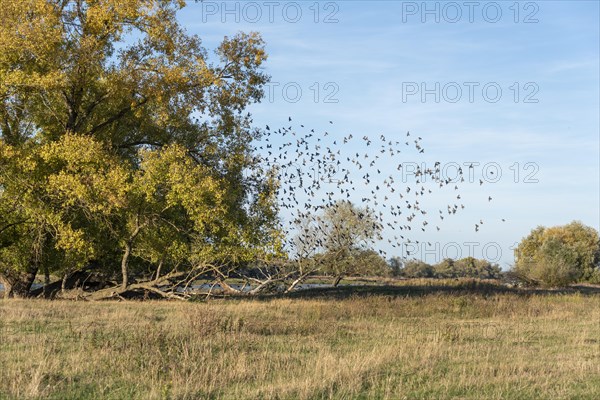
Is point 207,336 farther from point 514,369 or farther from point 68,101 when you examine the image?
point 68,101

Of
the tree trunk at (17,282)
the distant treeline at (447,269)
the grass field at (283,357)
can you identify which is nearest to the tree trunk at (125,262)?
the tree trunk at (17,282)

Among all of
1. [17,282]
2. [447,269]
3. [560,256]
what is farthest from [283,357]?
[447,269]

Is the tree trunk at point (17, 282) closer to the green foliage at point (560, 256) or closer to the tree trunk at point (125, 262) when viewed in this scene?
the tree trunk at point (125, 262)

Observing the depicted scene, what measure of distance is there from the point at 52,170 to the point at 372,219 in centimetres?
1834

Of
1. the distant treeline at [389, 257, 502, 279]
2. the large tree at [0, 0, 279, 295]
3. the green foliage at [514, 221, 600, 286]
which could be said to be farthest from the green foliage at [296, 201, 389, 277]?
the distant treeline at [389, 257, 502, 279]

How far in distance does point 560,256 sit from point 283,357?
64.3 metres

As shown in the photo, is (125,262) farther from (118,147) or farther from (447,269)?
(447,269)

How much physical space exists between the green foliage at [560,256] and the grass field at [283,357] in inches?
1845

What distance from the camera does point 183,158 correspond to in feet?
81.0

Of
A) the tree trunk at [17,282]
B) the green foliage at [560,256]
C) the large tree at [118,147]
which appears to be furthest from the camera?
the green foliage at [560,256]

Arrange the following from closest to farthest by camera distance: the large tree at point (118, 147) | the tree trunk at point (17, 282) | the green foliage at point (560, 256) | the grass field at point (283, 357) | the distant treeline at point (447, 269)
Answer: the grass field at point (283, 357) → the large tree at point (118, 147) → the tree trunk at point (17, 282) → the green foliage at point (560, 256) → the distant treeline at point (447, 269)

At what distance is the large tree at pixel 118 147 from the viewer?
22953mm

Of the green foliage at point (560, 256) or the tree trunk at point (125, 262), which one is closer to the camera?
the tree trunk at point (125, 262)

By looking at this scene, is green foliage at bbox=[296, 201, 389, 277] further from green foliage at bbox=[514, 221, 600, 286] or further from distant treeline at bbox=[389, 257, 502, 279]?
distant treeline at bbox=[389, 257, 502, 279]
